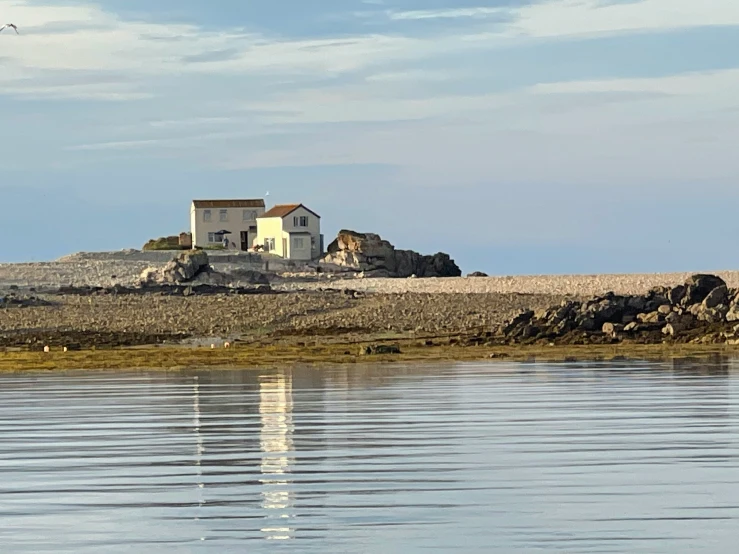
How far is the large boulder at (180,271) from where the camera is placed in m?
60.6

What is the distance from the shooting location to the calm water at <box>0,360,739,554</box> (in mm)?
8648

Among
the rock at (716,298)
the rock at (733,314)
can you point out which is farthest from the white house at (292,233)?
the rock at (733,314)

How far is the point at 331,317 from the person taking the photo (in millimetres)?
43188

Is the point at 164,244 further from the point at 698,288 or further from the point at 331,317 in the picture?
the point at 698,288

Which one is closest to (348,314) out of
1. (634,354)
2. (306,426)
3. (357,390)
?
(634,354)

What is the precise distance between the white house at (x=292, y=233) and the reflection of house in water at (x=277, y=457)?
5556cm

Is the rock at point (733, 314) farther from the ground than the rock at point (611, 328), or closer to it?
farther from the ground

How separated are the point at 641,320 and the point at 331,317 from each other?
439 inches

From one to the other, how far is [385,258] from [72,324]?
31654mm

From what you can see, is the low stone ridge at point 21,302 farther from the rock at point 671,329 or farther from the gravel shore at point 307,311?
the rock at point 671,329

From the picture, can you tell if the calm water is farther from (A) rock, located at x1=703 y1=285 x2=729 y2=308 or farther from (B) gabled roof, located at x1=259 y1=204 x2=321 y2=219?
(B) gabled roof, located at x1=259 y1=204 x2=321 y2=219

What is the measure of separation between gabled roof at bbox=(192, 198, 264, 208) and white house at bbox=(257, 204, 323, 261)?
15.5 feet

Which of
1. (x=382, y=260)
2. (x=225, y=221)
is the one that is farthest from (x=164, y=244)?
(x=382, y=260)

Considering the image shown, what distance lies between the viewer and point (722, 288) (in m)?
37.1
